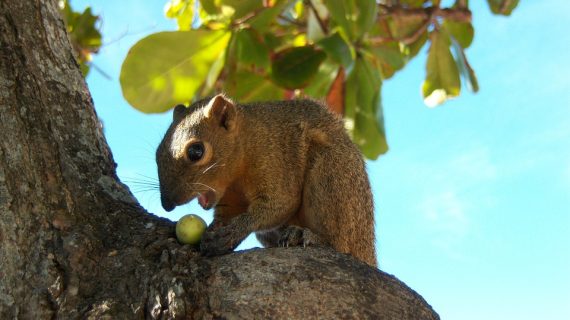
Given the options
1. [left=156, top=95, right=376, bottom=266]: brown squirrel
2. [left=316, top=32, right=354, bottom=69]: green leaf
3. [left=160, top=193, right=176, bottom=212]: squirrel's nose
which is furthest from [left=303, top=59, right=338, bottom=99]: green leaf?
[left=160, top=193, right=176, bottom=212]: squirrel's nose

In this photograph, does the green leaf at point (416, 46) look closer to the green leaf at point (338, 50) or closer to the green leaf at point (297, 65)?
the green leaf at point (297, 65)

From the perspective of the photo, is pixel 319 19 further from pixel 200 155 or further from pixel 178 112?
pixel 200 155

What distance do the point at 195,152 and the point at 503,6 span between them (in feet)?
9.22

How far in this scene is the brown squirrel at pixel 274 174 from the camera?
3.81 meters

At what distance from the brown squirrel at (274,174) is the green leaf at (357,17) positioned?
66cm

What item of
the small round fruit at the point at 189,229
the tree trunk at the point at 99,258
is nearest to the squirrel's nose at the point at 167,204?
the tree trunk at the point at 99,258

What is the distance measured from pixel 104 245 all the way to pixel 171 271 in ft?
1.05

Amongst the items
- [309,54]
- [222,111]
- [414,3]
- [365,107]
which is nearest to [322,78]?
[309,54]

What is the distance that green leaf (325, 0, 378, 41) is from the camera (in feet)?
15.1

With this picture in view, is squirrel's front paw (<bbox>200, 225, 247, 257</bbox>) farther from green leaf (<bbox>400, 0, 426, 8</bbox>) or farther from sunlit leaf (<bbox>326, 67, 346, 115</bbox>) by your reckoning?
green leaf (<bbox>400, 0, 426, 8</bbox>)

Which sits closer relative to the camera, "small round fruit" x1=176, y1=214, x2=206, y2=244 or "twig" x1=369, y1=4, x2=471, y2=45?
"small round fruit" x1=176, y1=214, x2=206, y2=244

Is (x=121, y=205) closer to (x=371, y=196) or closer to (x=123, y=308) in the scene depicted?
(x=123, y=308)

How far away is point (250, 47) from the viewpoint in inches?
191

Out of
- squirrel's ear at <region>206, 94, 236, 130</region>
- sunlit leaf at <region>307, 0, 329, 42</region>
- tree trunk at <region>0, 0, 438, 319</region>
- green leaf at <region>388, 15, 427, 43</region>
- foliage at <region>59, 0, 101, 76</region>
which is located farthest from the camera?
foliage at <region>59, 0, 101, 76</region>
